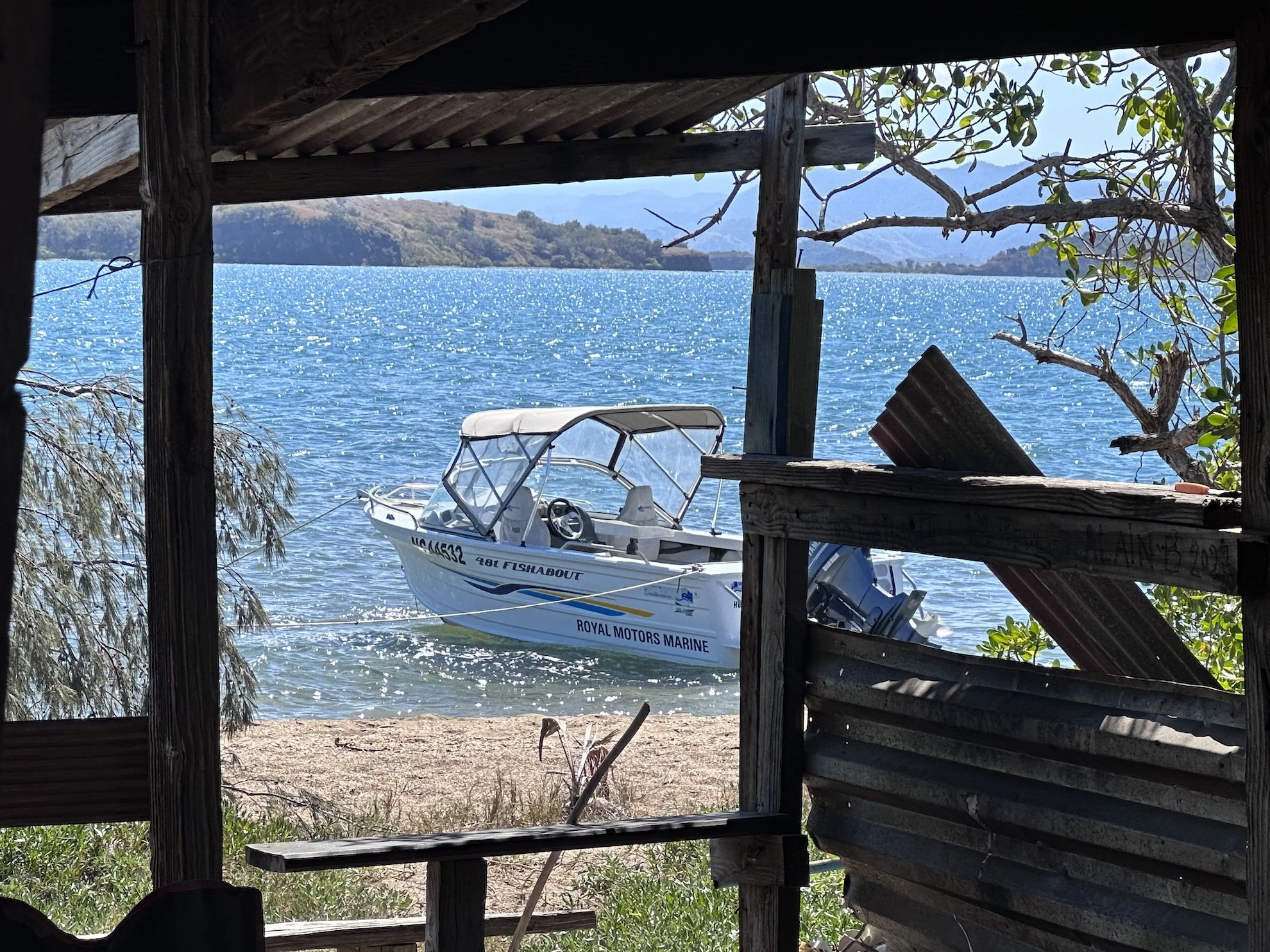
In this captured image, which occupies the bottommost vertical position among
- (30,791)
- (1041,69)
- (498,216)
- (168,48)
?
(30,791)

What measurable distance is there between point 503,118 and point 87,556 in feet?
16.5

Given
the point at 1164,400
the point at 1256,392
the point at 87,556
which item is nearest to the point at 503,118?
the point at 1256,392

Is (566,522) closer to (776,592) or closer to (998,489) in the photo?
(776,592)

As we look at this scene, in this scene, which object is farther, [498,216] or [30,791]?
[498,216]

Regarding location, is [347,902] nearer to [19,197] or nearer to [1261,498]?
[1261,498]

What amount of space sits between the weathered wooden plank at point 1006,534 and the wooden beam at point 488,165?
116cm

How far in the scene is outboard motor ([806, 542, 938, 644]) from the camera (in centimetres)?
1245

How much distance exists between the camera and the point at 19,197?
0.71 metres

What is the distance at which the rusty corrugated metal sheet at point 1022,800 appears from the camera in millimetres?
2588

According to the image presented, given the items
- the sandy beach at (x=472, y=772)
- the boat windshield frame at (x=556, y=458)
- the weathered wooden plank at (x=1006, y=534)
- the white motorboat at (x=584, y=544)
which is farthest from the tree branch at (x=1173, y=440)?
the boat windshield frame at (x=556, y=458)

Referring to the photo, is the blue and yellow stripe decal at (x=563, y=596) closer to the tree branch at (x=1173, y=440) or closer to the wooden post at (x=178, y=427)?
the tree branch at (x=1173, y=440)

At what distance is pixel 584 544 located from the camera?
15.9m

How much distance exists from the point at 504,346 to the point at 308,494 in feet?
142

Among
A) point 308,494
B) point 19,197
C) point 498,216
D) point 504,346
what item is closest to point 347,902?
point 19,197
